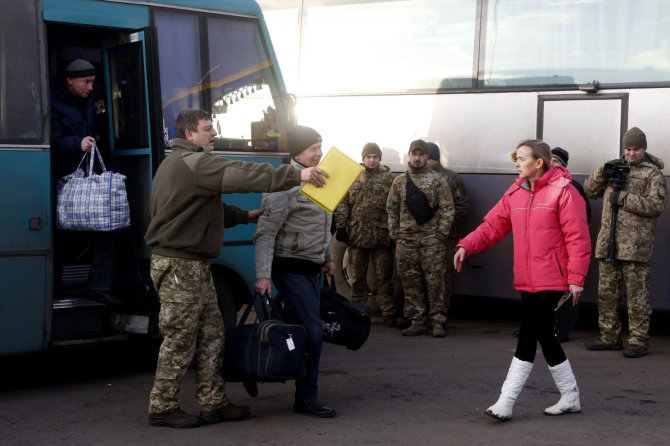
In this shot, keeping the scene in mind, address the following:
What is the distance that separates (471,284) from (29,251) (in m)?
4.90

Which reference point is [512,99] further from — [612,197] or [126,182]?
[126,182]

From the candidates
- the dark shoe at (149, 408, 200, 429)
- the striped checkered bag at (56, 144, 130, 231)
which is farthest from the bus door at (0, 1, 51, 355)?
the dark shoe at (149, 408, 200, 429)

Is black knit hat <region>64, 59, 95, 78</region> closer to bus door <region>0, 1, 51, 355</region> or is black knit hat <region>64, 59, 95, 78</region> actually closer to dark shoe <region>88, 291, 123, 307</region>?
bus door <region>0, 1, 51, 355</region>

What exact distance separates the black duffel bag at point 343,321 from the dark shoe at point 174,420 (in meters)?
1.07

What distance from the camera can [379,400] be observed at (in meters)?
6.68

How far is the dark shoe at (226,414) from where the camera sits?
19.6 ft

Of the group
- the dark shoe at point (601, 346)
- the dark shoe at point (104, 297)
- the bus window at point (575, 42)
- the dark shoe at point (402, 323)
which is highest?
the bus window at point (575, 42)

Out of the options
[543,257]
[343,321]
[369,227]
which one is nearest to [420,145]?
[369,227]

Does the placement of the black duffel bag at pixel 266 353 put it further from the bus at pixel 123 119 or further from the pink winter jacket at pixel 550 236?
the pink winter jacket at pixel 550 236

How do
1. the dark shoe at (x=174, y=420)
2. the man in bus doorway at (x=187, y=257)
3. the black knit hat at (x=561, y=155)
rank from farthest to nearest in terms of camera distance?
the black knit hat at (x=561, y=155), the dark shoe at (x=174, y=420), the man in bus doorway at (x=187, y=257)

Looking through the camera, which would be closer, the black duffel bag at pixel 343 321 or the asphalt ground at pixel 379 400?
the asphalt ground at pixel 379 400

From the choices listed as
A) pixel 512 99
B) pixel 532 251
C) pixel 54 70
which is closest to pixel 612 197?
pixel 512 99

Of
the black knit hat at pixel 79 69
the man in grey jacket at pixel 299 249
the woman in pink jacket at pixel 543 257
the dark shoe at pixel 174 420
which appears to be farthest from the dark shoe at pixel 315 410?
the black knit hat at pixel 79 69

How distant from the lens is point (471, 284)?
10.1 m
